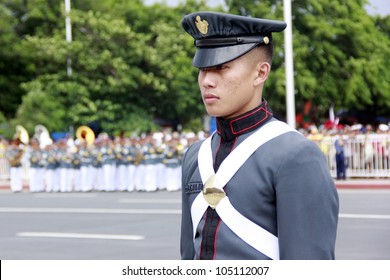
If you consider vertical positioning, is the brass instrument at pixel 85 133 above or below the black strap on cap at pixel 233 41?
below

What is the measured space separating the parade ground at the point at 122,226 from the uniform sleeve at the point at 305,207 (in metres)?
6.47

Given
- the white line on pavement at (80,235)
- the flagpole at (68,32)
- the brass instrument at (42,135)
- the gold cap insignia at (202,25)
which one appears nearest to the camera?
the gold cap insignia at (202,25)

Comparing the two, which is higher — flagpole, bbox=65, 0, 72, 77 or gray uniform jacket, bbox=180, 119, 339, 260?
flagpole, bbox=65, 0, 72, 77


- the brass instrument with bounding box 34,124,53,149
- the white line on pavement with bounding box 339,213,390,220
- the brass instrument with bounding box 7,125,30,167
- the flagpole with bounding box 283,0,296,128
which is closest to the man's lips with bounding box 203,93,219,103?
the white line on pavement with bounding box 339,213,390,220

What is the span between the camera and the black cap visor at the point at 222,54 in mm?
2703

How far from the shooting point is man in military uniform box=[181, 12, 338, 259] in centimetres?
253

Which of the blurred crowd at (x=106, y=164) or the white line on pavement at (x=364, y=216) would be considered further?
the blurred crowd at (x=106, y=164)

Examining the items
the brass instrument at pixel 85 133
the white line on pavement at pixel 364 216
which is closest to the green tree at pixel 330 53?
the brass instrument at pixel 85 133

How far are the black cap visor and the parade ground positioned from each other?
6.45 m

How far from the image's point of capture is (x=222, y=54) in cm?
272

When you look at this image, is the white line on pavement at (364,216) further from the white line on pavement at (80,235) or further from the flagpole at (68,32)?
the flagpole at (68,32)

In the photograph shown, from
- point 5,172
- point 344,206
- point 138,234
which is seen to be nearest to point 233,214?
point 138,234

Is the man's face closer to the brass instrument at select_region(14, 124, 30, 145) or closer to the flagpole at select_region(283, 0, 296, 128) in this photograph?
the flagpole at select_region(283, 0, 296, 128)

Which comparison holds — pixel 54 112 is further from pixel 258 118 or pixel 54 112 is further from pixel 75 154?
pixel 258 118
